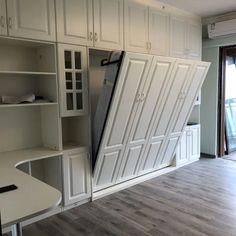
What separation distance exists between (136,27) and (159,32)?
442mm

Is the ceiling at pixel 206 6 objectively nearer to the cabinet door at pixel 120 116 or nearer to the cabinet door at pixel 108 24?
the cabinet door at pixel 108 24

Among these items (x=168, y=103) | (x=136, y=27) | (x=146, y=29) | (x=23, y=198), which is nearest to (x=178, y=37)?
(x=146, y=29)

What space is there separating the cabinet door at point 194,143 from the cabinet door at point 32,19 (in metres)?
2.95

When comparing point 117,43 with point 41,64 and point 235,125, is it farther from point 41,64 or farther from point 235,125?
point 235,125

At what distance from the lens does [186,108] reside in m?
3.69

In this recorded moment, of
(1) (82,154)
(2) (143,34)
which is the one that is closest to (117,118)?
(1) (82,154)

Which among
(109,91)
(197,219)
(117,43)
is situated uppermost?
(117,43)

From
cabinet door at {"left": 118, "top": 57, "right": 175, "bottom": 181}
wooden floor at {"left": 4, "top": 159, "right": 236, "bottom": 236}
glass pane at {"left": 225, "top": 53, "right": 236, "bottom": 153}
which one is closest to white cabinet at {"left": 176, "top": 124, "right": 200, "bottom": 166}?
wooden floor at {"left": 4, "top": 159, "right": 236, "bottom": 236}

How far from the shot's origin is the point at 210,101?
15.6ft

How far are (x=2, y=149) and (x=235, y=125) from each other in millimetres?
4434

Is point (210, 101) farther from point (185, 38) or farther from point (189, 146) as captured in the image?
point (185, 38)

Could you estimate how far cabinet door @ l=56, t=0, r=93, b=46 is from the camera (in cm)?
252

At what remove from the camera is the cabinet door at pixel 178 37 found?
12.0 feet

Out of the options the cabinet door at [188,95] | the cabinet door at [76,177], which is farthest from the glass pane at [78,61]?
the cabinet door at [188,95]
